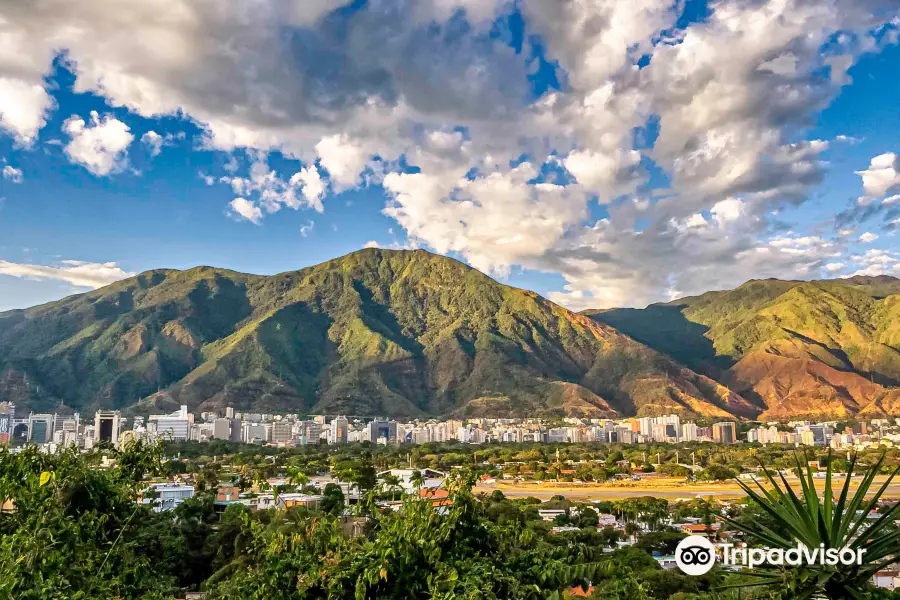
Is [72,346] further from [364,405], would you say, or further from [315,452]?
[315,452]

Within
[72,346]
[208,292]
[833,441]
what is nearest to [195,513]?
[833,441]

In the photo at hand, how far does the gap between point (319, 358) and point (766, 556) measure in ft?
539

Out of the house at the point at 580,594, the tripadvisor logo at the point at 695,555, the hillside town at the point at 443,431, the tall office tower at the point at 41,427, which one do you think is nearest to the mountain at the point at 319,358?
the hillside town at the point at 443,431

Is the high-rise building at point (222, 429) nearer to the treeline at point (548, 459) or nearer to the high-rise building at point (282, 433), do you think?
the high-rise building at point (282, 433)

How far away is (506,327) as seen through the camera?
184 m

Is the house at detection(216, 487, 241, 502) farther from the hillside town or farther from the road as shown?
the hillside town

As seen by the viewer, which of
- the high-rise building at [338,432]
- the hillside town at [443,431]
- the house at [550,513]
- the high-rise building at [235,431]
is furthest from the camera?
the high-rise building at [235,431]

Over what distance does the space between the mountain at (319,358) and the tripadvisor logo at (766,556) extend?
4977 inches

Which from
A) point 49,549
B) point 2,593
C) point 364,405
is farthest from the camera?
point 364,405

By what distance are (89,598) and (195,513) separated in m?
22.9

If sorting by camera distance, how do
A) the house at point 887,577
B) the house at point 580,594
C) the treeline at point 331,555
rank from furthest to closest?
the house at point 887,577
the house at point 580,594
the treeline at point 331,555

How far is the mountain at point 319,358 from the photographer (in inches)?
5325

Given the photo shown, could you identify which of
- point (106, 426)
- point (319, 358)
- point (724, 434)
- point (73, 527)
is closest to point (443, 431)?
point (724, 434)

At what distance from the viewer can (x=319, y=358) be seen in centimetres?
16388
